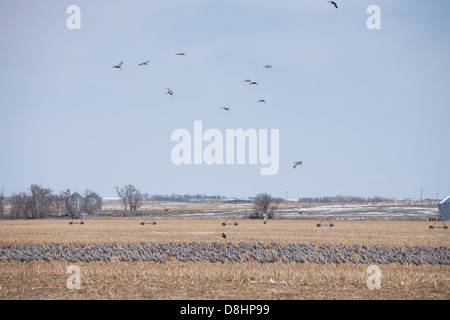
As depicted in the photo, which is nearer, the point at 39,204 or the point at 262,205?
the point at 262,205

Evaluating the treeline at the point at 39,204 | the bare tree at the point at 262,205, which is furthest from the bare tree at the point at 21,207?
the bare tree at the point at 262,205

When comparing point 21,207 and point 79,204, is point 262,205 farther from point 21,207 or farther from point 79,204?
point 21,207

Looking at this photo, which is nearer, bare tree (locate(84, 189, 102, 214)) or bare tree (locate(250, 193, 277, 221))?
bare tree (locate(250, 193, 277, 221))

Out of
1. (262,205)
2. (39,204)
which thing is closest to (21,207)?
(39,204)

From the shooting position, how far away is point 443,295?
16891 millimetres

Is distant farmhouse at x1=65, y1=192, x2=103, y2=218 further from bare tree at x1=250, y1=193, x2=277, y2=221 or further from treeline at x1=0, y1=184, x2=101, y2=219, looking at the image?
bare tree at x1=250, y1=193, x2=277, y2=221

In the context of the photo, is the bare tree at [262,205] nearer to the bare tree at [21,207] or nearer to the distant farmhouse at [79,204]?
the distant farmhouse at [79,204]

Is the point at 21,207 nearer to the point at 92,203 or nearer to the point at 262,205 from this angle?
the point at 92,203

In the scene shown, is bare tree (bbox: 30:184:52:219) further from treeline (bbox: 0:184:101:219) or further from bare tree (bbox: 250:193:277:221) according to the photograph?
bare tree (bbox: 250:193:277:221)

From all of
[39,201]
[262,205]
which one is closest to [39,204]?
[39,201]

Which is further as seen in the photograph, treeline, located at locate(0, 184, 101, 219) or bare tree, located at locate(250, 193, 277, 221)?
treeline, located at locate(0, 184, 101, 219)

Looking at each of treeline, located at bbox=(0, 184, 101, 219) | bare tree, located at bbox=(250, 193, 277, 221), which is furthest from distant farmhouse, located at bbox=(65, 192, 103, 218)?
bare tree, located at bbox=(250, 193, 277, 221)
